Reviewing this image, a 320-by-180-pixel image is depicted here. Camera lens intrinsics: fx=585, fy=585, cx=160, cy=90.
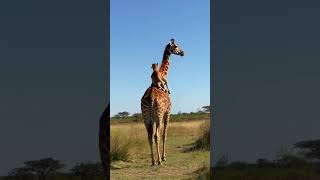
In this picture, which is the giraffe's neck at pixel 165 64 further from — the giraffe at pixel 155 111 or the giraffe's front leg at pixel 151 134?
the giraffe's front leg at pixel 151 134

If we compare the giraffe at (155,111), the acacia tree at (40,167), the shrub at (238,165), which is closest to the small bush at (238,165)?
the shrub at (238,165)

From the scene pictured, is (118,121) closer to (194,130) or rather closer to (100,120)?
(194,130)

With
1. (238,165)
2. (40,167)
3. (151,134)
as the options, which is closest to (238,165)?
(238,165)

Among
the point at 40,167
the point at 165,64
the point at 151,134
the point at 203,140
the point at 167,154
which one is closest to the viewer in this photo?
the point at 40,167

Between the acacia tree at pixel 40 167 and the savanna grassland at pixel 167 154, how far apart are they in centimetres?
112

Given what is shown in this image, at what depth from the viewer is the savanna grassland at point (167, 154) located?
9.84 m

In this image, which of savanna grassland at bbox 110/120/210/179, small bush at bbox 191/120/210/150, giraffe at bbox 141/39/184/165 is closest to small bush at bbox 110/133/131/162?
savanna grassland at bbox 110/120/210/179

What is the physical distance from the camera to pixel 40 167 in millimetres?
9062

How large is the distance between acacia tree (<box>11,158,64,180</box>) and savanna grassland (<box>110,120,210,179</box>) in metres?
1.12

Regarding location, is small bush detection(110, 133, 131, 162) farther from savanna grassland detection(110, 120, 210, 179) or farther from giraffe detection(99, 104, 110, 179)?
giraffe detection(99, 104, 110, 179)

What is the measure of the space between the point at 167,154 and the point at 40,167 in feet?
9.54

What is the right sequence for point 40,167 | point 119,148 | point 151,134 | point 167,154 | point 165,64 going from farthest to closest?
point 165,64 < point 167,154 < point 119,148 < point 151,134 < point 40,167

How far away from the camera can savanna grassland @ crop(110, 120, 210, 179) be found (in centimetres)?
984

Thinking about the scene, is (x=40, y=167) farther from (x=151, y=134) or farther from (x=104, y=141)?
(x=151, y=134)
